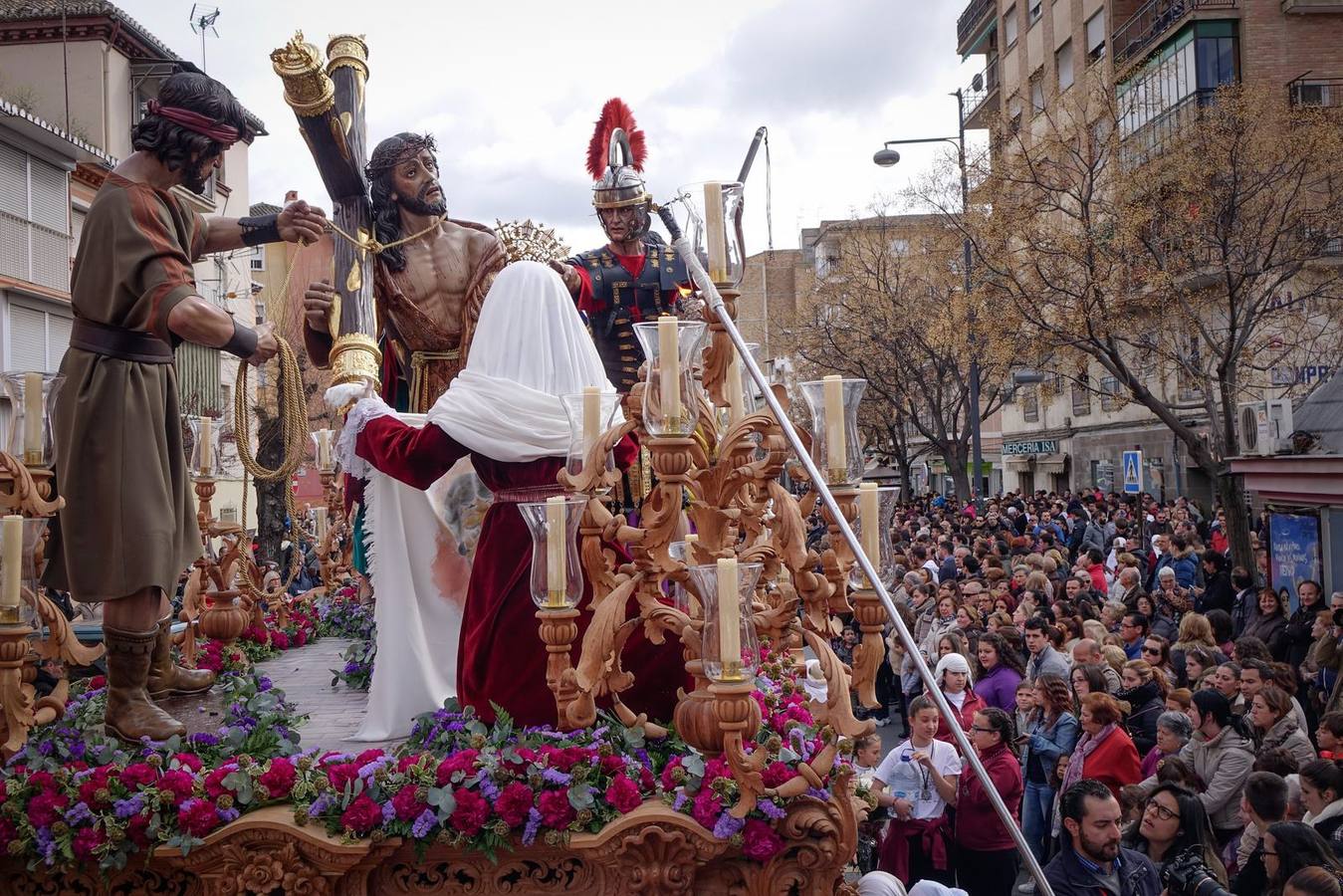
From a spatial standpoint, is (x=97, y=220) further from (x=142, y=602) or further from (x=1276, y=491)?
(x=1276, y=491)

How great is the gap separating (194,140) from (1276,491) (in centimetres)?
1268

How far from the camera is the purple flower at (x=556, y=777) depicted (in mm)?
4008

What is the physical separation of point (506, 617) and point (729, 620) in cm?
171

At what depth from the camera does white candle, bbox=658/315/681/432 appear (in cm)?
368

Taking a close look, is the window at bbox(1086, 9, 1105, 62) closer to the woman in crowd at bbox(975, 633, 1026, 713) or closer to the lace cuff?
the woman in crowd at bbox(975, 633, 1026, 713)

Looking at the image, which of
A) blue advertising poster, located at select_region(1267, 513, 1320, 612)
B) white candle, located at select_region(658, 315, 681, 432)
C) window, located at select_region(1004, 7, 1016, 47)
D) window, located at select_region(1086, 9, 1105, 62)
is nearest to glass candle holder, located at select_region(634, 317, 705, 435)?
white candle, located at select_region(658, 315, 681, 432)

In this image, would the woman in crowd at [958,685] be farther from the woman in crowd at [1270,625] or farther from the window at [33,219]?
the window at [33,219]

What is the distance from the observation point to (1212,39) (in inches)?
1033

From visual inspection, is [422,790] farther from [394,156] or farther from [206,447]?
[206,447]

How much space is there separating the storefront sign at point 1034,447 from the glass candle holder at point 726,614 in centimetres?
3823

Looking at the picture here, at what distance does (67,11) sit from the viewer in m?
24.2

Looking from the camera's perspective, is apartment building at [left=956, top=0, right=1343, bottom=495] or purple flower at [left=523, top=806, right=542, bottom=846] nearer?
purple flower at [left=523, top=806, right=542, bottom=846]

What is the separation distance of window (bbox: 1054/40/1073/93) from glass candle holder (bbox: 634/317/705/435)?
3276cm

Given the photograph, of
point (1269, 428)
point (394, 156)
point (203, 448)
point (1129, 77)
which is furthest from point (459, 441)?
point (1129, 77)
